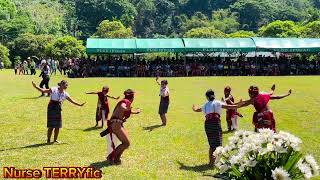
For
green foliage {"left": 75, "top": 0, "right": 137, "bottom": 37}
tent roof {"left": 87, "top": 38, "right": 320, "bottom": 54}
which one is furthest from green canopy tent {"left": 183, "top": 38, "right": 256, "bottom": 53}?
green foliage {"left": 75, "top": 0, "right": 137, "bottom": 37}

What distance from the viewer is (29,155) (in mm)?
11867

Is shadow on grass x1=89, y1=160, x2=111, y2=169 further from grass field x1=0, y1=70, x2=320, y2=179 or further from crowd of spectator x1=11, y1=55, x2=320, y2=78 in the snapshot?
crowd of spectator x1=11, y1=55, x2=320, y2=78

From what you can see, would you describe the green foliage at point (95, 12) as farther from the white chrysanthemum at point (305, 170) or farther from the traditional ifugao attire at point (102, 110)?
the white chrysanthemum at point (305, 170)

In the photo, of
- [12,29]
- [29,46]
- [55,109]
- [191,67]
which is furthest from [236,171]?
[12,29]

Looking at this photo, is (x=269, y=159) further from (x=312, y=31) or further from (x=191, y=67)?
(x=312, y=31)

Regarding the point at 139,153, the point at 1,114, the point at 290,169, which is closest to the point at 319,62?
the point at 1,114

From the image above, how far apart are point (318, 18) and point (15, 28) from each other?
58583mm

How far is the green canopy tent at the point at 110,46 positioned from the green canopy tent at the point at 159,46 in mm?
542

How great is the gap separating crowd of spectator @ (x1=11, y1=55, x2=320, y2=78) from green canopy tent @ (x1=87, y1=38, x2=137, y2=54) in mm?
1222

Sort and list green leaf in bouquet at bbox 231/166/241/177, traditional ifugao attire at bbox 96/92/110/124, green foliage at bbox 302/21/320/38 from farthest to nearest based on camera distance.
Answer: green foliage at bbox 302/21/320/38 → traditional ifugao attire at bbox 96/92/110/124 → green leaf in bouquet at bbox 231/166/241/177

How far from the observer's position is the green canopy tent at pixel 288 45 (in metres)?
41.9

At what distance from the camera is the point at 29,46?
7744cm

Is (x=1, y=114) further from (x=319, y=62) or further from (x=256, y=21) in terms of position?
(x=256, y=21)

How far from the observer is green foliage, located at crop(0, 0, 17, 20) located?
102 metres
